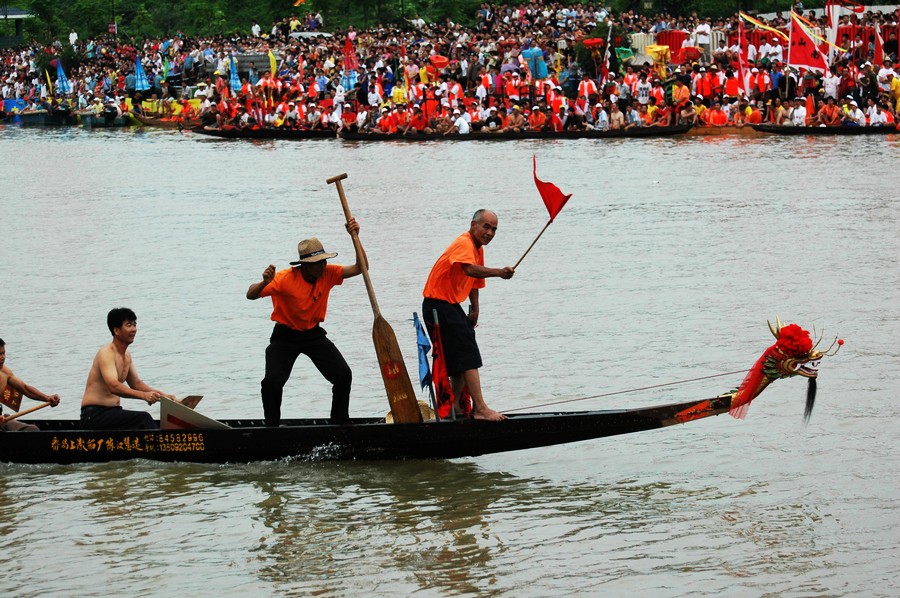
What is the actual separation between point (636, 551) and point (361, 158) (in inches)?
1050

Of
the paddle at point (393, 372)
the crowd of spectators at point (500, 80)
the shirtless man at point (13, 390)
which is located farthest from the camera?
the crowd of spectators at point (500, 80)

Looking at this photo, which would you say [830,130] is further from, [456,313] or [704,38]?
[456,313]

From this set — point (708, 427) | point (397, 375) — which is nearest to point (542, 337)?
point (708, 427)

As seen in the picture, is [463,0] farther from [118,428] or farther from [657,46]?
[118,428]

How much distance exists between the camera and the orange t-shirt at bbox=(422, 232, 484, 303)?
8984 mm

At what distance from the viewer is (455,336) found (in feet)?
30.2

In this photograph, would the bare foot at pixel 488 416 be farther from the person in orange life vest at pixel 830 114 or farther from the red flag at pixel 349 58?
the red flag at pixel 349 58

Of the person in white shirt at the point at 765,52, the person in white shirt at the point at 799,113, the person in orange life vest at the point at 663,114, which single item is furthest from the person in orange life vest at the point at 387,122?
the person in white shirt at the point at 799,113

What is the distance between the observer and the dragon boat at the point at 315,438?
909 cm

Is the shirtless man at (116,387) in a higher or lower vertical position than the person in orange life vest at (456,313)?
lower

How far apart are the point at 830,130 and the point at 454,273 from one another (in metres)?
25.0

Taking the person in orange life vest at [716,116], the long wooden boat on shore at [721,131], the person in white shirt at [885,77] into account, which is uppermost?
the person in white shirt at [885,77]

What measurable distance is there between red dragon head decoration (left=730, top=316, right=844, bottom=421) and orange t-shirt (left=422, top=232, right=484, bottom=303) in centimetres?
186

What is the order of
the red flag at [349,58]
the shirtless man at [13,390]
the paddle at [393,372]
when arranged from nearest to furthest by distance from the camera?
1. the paddle at [393,372]
2. the shirtless man at [13,390]
3. the red flag at [349,58]
